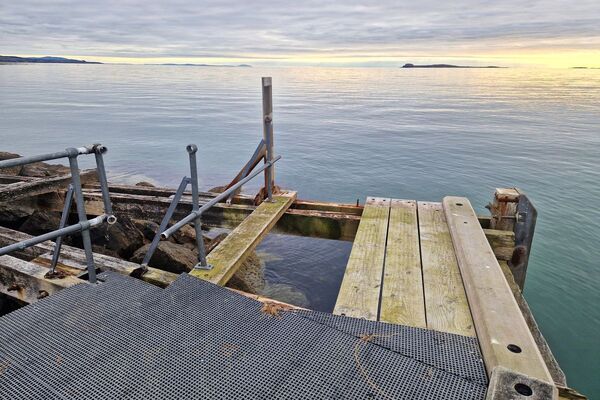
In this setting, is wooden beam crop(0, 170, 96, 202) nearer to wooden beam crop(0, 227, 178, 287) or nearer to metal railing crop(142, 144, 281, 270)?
wooden beam crop(0, 227, 178, 287)

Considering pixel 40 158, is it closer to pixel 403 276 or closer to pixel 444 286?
pixel 403 276

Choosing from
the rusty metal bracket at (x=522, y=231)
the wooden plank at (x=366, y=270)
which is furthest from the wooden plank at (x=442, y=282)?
the rusty metal bracket at (x=522, y=231)

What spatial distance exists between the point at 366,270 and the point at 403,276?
37 centimetres

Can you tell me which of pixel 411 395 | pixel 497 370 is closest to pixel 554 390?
pixel 497 370

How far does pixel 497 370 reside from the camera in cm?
232

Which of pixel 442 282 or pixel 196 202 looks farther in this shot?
pixel 442 282

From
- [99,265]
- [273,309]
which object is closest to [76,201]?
[99,265]

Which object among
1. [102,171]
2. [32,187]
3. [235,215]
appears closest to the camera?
[102,171]

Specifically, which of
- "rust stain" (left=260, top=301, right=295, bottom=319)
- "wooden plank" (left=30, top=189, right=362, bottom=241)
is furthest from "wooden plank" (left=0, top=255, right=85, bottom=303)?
"wooden plank" (left=30, top=189, right=362, bottom=241)

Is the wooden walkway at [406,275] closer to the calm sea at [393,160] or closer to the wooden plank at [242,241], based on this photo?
the wooden plank at [242,241]

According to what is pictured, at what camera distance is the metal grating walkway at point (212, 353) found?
7.74 ft

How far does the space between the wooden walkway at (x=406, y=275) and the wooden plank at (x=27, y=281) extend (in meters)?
2.56

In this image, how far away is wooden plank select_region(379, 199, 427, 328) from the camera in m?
3.46

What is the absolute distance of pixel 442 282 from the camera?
158 inches
